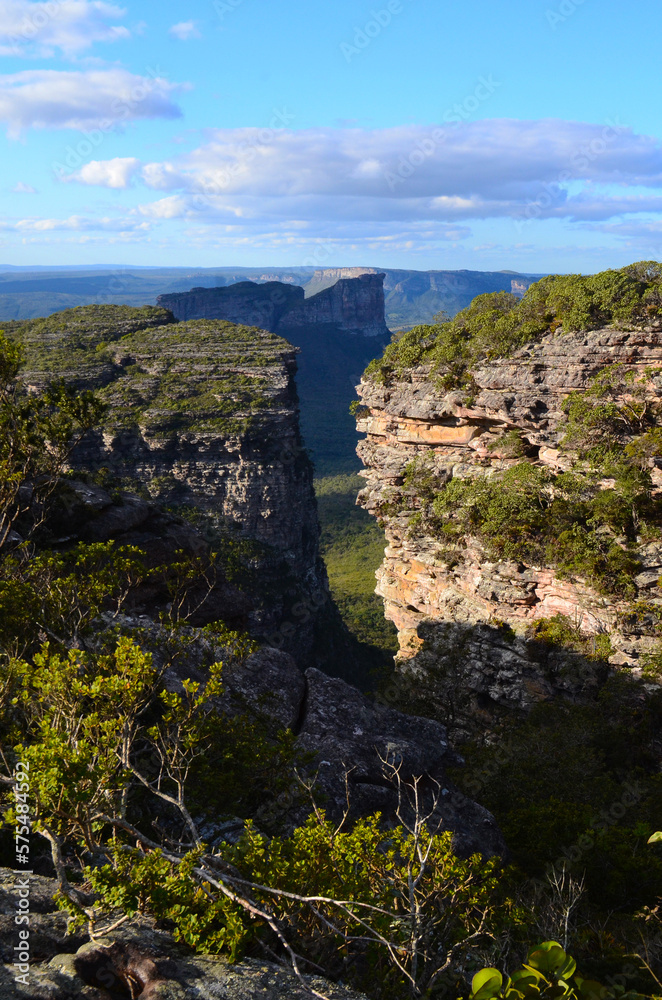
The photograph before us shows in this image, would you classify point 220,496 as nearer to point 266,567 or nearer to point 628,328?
point 266,567

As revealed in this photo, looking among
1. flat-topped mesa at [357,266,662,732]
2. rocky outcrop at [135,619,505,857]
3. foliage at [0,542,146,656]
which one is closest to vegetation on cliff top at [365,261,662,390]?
flat-topped mesa at [357,266,662,732]

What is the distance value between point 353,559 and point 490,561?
7085cm

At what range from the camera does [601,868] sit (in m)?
16.7

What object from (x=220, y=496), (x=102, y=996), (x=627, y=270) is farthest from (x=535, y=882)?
(x=220, y=496)

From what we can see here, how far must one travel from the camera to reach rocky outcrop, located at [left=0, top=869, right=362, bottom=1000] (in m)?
6.96

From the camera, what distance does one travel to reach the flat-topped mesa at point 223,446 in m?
71.9

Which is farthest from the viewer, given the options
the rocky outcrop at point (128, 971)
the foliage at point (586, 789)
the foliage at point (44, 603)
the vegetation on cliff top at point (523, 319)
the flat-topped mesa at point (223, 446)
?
the flat-topped mesa at point (223, 446)

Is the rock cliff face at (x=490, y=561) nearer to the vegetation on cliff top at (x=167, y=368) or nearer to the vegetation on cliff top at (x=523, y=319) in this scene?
the vegetation on cliff top at (x=523, y=319)

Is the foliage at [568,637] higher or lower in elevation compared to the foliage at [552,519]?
lower

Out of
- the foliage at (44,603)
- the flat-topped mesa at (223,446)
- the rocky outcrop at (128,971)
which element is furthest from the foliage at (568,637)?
the flat-topped mesa at (223,446)

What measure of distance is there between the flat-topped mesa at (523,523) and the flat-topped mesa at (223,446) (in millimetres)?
32986

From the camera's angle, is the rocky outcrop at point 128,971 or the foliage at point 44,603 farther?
the foliage at point 44,603

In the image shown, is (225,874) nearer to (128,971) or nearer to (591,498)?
(128,971)

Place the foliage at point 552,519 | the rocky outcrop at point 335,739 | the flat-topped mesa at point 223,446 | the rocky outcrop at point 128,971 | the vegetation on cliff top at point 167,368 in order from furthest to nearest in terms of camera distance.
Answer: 1. the vegetation on cliff top at point 167,368
2. the flat-topped mesa at point 223,446
3. the foliage at point 552,519
4. the rocky outcrop at point 335,739
5. the rocky outcrop at point 128,971
